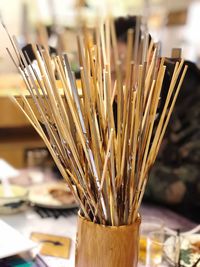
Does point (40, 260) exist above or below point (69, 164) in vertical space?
below

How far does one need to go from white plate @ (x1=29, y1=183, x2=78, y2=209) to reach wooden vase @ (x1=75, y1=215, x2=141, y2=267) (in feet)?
1.71

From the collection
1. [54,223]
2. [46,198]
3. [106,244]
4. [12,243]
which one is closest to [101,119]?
[106,244]

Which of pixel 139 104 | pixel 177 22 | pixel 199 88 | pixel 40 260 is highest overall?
pixel 177 22

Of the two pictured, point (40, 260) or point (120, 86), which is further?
point (40, 260)

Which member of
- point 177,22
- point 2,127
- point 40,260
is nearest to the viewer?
point 40,260

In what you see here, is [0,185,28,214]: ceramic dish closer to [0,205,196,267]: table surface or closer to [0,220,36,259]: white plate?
[0,205,196,267]: table surface

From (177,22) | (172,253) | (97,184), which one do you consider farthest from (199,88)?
(177,22)

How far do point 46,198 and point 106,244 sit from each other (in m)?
0.62

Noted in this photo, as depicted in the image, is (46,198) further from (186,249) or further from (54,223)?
(186,249)

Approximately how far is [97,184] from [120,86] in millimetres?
152

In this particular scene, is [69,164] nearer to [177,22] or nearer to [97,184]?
[97,184]

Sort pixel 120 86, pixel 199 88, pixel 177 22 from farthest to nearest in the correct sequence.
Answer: pixel 177 22 < pixel 199 88 < pixel 120 86

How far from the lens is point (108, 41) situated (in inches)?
22.9

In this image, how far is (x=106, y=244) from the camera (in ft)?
2.03
